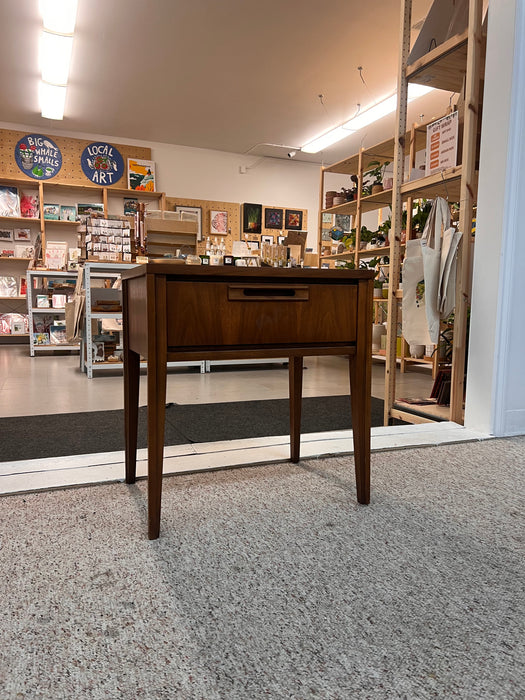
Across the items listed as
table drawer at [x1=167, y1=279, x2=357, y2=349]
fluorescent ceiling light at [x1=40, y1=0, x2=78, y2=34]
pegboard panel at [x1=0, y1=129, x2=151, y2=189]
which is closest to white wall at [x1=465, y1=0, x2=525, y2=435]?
table drawer at [x1=167, y1=279, x2=357, y2=349]

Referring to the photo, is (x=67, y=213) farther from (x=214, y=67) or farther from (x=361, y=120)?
(x=361, y=120)

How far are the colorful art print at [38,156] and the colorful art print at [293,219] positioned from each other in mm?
3901

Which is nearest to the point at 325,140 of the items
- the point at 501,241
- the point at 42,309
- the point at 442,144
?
the point at 42,309

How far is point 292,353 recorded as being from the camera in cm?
122

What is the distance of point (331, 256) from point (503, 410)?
4.32 meters

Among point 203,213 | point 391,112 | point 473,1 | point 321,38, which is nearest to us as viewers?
point 473,1

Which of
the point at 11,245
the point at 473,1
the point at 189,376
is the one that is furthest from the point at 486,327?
the point at 11,245

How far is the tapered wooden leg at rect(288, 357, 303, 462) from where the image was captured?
1.54 meters

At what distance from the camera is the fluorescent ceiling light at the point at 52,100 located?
18.9 feet

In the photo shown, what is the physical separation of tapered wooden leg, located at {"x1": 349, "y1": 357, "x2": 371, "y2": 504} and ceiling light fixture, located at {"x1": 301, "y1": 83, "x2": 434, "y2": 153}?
5.33 meters

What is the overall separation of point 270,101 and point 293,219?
2930 millimetres

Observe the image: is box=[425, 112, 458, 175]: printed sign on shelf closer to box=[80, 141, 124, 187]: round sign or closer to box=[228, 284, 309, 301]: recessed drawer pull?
box=[228, 284, 309, 301]: recessed drawer pull

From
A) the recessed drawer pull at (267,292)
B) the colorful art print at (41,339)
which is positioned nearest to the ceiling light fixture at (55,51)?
the colorful art print at (41,339)

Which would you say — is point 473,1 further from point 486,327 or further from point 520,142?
point 486,327
